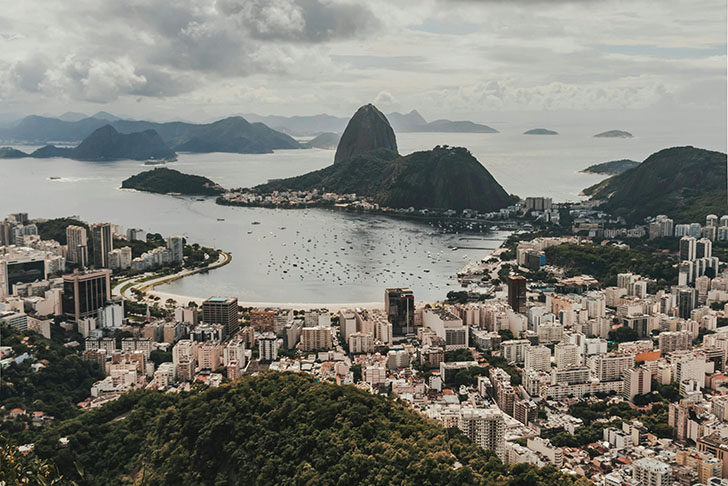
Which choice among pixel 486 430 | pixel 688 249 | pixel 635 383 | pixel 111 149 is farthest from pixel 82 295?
pixel 111 149

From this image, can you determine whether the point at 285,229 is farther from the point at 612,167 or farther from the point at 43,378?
the point at 612,167

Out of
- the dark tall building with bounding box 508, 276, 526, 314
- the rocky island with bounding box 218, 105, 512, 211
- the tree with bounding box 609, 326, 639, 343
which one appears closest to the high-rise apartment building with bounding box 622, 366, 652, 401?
the tree with bounding box 609, 326, 639, 343

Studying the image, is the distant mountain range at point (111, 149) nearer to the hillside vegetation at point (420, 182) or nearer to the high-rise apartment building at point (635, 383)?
the hillside vegetation at point (420, 182)

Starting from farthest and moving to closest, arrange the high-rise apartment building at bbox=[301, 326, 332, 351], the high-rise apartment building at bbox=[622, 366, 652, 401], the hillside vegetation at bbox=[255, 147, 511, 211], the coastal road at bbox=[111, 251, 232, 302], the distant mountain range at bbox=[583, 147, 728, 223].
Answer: the hillside vegetation at bbox=[255, 147, 511, 211]
the distant mountain range at bbox=[583, 147, 728, 223]
the coastal road at bbox=[111, 251, 232, 302]
the high-rise apartment building at bbox=[301, 326, 332, 351]
the high-rise apartment building at bbox=[622, 366, 652, 401]

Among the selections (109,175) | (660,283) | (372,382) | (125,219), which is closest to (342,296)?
(372,382)

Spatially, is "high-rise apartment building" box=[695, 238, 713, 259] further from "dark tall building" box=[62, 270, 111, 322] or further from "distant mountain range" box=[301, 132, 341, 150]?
"distant mountain range" box=[301, 132, 341, 150]

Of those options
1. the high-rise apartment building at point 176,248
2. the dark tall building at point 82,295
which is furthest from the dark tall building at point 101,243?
the dark tall building at point 82,295
